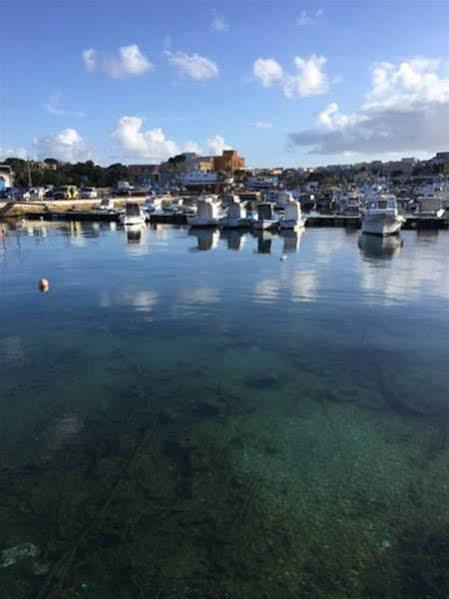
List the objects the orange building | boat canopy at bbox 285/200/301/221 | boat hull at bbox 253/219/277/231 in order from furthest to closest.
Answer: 1. the orange building
2. boat hull at bbox 253/219/277/231
3. boat canopy at bbox 285/200/301/221

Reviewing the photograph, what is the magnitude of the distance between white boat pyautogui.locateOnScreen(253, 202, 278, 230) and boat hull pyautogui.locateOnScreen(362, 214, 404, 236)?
9860 mm

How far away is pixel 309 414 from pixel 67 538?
486cm

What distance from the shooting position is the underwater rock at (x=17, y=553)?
5.19 m

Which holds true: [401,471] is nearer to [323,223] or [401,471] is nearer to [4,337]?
[4,337]

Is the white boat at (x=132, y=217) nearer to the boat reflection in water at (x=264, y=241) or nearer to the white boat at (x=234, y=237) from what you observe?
the white boat at (x=234, y=237)

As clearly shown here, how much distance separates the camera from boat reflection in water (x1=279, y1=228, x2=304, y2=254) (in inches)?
1308

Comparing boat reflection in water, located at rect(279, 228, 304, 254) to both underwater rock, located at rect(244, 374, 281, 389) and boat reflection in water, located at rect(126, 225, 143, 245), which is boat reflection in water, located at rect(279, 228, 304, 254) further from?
underwater rock, located at rect(244, 374, 281, 389)

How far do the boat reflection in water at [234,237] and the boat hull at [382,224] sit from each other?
11.3 metres

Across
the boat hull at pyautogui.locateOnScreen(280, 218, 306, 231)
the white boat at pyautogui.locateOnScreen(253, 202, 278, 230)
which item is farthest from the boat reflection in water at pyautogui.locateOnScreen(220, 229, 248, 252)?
the boat hull at pyautogui.locateOnScreen(280, 218, 306, 231)

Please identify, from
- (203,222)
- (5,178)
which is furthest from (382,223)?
(5,178)

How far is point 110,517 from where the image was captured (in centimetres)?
591

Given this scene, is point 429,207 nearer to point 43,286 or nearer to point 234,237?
point 234,237

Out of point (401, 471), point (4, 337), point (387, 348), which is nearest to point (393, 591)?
point (401, 471)

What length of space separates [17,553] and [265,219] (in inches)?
1683
